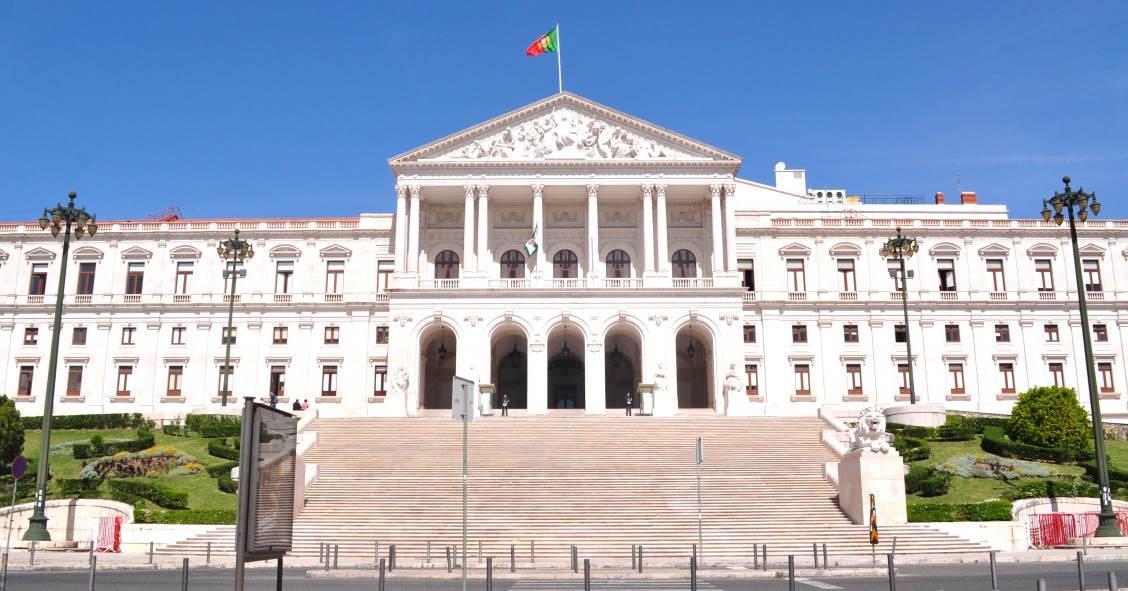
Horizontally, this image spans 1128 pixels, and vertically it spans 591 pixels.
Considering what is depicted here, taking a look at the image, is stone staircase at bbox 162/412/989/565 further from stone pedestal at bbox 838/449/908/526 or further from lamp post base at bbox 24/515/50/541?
lamp post base at bbox 24/515/50/541

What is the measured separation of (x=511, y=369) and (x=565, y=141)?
15.8 m

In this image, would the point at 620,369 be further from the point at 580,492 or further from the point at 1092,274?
the point at 1092,274

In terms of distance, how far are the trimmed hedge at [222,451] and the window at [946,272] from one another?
154 feet

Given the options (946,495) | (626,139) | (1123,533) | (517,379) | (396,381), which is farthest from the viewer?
(517,379)

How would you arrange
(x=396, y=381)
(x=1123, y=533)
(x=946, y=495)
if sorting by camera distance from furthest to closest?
(x=396, y=381)
(x=946, y=495)
(x=1123, y=533)

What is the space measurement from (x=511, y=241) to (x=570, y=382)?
10.2m

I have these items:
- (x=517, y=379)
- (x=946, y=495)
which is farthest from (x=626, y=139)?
(x=946, y=495)

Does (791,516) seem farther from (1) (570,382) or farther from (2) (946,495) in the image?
(1) (570,382)

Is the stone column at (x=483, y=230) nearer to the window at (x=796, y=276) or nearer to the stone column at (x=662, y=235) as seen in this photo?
the stone column at (x=662, y=235)

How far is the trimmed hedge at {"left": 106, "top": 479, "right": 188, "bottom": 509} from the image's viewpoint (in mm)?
32750

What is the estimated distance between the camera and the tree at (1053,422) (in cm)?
4338

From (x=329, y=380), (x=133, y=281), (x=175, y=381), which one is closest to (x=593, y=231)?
(x=329, y=380)

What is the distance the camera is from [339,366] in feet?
207

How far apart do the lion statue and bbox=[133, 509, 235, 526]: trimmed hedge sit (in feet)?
68.8
